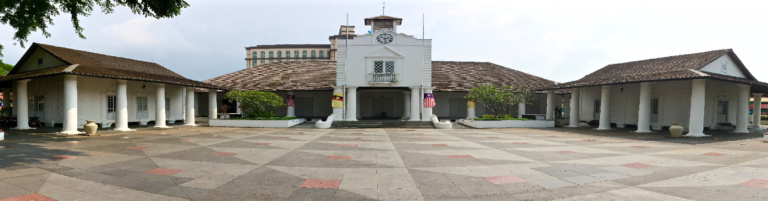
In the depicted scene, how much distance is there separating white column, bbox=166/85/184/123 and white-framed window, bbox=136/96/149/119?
1897mm

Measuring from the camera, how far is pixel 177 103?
2686cm

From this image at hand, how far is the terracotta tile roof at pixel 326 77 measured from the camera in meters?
31.2

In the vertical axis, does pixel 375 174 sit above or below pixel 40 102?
below

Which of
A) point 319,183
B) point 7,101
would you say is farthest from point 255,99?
point 7,101

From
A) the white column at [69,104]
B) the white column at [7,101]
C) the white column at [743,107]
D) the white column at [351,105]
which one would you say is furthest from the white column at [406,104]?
the white column at [7,101]

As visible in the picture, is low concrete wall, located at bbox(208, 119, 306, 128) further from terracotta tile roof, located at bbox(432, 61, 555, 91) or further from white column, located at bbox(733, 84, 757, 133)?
white column, located at bbox(733, 84, 757, 133)

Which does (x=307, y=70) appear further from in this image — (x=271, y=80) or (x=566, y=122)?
(x=566, y=122)

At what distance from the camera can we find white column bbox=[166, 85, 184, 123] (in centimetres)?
2645

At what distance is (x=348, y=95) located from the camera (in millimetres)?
26906

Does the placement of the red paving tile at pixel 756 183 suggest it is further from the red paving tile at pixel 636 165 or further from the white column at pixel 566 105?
the white column at pixel 566 105

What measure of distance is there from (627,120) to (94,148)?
93.3ft

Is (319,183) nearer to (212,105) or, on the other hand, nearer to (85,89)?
(85,89)

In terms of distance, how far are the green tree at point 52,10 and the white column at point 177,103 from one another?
12.1 metres

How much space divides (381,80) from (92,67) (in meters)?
17.0
